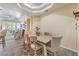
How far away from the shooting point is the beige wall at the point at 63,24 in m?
2.04

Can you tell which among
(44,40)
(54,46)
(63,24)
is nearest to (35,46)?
(44,40)

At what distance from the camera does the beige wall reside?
6.68 feet

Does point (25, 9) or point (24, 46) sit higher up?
point (25, 9)

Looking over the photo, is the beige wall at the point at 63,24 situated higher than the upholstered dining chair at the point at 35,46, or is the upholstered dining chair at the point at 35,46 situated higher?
the beige wall at the point at 63,24

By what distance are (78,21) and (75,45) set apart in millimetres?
404

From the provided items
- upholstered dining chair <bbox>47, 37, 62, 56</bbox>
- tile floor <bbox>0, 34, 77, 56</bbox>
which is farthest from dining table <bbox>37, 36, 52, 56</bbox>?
tile floor <bbox>0, 34, 77, 56</bbox>

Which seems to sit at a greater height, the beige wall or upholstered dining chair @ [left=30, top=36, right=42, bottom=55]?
the beige wall

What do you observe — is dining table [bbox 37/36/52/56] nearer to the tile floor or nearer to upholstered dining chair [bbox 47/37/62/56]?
upholstered dining chair [bbox 47/37/62/56]

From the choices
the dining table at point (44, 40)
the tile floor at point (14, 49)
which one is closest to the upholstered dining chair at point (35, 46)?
the dining table at point (44, 40)

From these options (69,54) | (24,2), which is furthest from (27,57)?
(24,2)

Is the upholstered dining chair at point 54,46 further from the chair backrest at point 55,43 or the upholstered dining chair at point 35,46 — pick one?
the upholstered dining chair at point 35,46

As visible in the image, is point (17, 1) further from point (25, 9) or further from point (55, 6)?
point (55, 6)

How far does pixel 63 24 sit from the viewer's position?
2.09 meters

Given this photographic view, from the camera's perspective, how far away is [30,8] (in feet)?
6.79
